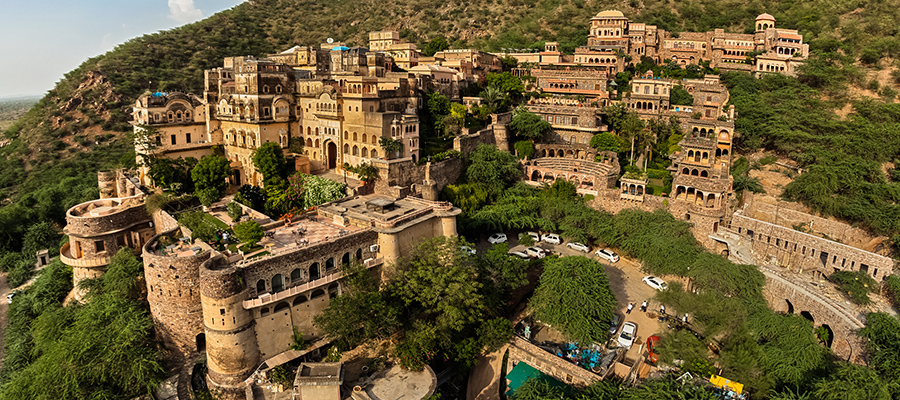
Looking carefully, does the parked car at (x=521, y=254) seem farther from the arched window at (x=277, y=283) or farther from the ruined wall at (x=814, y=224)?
the ruined wall at (x=814, y=224)

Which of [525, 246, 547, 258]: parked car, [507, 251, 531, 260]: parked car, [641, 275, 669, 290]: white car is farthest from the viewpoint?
[525, 246, 547, 258]: parked car

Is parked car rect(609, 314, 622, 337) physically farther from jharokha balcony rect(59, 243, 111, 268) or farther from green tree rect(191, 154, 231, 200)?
jharokha balcony rect(59, 243, 111, 268)

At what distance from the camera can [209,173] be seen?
3366 cm

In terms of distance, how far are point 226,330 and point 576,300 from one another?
16734mm

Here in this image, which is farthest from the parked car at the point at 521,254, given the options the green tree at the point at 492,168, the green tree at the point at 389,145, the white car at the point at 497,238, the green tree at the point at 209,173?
the green tree at the point at 209,173

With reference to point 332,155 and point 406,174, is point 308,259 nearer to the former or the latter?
point 406,174

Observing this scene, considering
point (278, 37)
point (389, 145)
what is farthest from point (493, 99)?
point (278, 37)

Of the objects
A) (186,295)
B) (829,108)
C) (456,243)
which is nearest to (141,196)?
(186,295)

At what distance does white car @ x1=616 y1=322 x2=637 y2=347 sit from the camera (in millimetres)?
25953

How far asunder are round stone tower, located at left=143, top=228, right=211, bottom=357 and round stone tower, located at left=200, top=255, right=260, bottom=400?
1.34m

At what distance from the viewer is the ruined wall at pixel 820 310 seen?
2531cm

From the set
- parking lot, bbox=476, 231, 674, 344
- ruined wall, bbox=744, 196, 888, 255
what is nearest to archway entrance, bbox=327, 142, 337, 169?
parking lot, bbox=476, 231, 674, 344

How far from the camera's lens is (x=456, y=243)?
2656cm

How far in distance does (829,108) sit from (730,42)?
17982 millimetres
